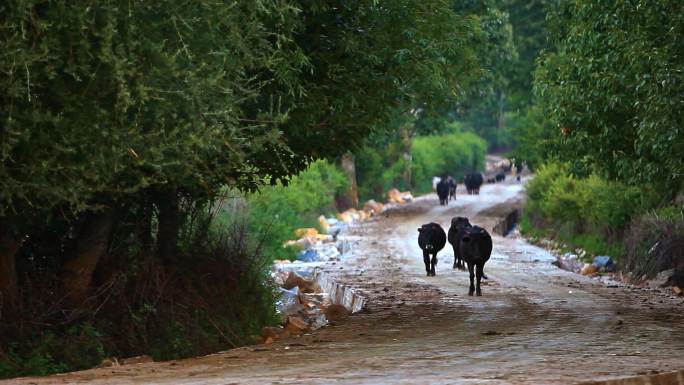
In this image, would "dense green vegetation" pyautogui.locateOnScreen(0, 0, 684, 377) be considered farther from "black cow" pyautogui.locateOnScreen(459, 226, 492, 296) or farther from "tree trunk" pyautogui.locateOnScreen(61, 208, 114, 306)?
"black cow" pyautogui.locateOnScreen(459, 226, 492, 296)

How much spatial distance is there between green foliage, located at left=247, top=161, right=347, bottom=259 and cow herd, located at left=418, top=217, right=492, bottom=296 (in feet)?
9.99

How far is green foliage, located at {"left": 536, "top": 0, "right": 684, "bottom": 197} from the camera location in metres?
18.0

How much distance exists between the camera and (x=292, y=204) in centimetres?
4428

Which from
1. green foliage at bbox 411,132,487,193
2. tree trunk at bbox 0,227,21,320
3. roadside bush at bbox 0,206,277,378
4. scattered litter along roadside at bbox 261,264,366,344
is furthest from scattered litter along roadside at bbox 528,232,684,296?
green foliage at bbox 411,132,487,193

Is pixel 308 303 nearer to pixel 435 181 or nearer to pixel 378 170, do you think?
pixel 378 170

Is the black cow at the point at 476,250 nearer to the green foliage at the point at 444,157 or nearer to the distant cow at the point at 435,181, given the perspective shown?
the green foliage at the point at 444,157

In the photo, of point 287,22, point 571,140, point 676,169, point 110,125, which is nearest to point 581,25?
point 571,140

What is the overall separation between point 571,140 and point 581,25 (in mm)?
2231

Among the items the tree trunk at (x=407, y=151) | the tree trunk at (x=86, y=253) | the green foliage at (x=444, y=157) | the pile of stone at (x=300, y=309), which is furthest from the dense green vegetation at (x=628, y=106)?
the green foliage at (x=444, y=157)

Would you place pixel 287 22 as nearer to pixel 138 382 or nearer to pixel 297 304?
pixel 138 382

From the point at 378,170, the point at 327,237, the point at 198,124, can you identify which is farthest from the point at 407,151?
the point at 198,124

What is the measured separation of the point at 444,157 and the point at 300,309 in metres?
62.1

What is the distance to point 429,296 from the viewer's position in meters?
22.9

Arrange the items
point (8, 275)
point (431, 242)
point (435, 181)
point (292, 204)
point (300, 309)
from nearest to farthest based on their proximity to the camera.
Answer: point (8, 275), point (300, 309), point (431, 242), point (292, 204), point (435, 181)
